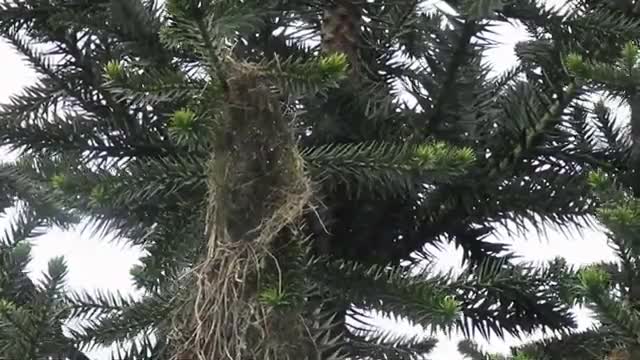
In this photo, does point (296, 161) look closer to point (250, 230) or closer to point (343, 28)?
point (250, 230)

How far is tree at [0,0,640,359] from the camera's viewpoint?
2.17 feet

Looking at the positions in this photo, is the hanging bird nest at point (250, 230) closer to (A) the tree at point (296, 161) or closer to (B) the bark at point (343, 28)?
(A) the tree at point (296, 161)

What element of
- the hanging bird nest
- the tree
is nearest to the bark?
the tree

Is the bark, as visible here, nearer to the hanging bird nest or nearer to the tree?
the tree

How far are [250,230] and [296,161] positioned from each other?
62 millimetres

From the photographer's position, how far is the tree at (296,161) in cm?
66

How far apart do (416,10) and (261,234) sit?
41 centimetres

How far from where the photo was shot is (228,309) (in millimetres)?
673

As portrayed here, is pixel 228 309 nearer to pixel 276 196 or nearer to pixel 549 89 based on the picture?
pixel 276 196

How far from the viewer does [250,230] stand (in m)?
0.67

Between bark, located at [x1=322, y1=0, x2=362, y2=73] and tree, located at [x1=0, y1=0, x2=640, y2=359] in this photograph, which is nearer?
tree, located at [x1=0, y1=0, x2=640, y2=359]

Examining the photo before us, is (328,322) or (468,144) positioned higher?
(468,144)

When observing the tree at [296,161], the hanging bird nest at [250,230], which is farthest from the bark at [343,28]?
the hanging bird nest at [250,230]

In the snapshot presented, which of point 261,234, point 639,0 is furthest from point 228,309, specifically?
point 639,0
